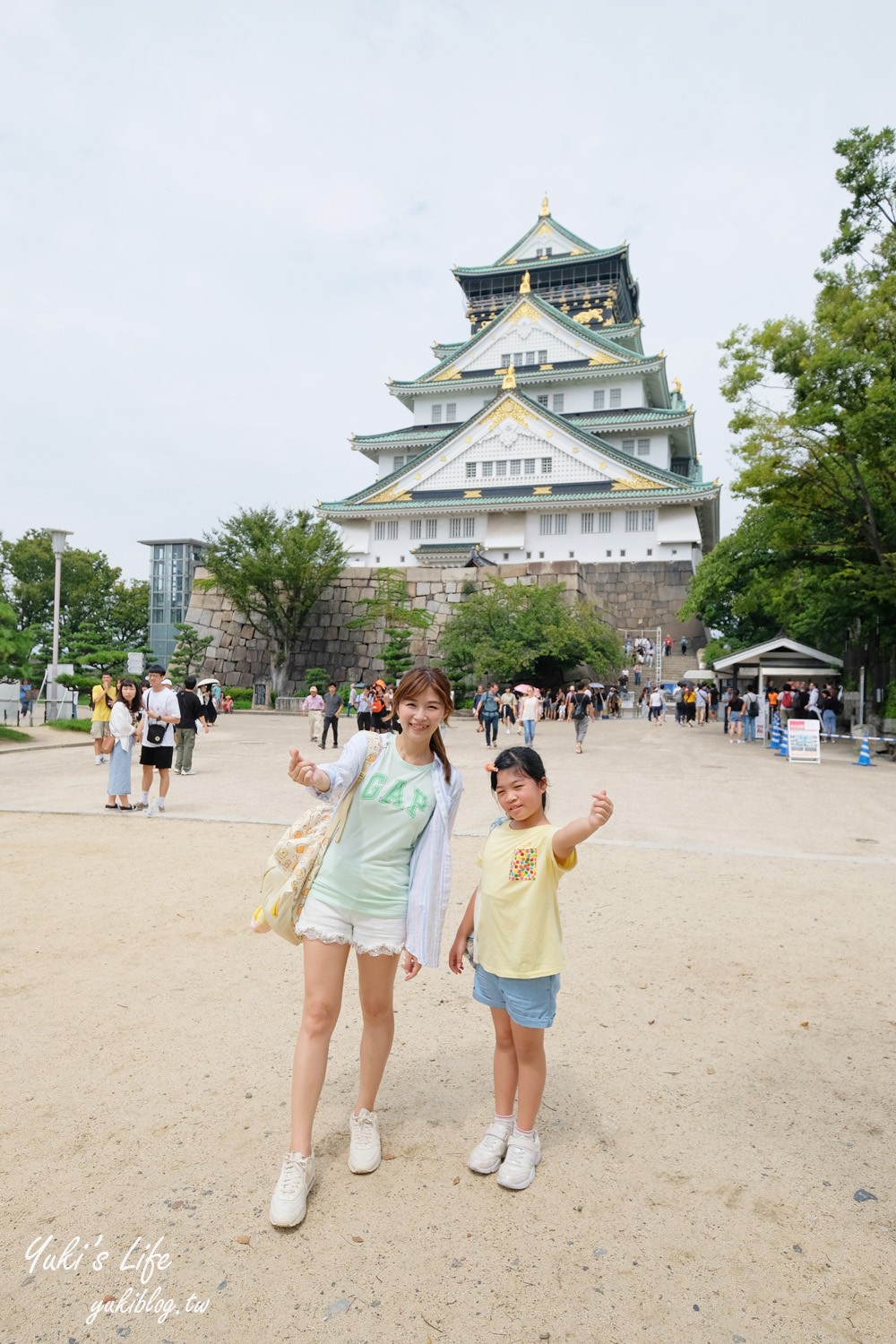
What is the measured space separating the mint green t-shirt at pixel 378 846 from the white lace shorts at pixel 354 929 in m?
0.02

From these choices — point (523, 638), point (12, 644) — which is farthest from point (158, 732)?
point (523, 638)

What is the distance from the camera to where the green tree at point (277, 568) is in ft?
98.1

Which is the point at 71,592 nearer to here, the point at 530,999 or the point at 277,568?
the point at 277,568

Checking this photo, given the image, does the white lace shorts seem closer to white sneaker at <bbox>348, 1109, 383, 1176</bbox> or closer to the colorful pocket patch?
the colorful pocket patch

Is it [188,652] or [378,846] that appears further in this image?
[188,652]

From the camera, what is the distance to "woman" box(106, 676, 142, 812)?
8617 millimetres

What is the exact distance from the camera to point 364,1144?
2613mm

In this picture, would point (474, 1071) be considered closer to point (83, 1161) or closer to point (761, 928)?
point (83, 1161)

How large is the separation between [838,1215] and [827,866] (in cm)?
465

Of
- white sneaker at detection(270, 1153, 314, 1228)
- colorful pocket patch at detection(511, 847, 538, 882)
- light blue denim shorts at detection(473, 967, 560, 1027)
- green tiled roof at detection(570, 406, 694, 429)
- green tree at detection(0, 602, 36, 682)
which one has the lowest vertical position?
white sneaker at detection(270, 1153, 314, 1228)

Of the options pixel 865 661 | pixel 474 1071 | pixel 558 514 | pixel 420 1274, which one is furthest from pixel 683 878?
pixel 558 514

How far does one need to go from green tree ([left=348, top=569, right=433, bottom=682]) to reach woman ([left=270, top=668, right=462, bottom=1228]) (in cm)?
2569

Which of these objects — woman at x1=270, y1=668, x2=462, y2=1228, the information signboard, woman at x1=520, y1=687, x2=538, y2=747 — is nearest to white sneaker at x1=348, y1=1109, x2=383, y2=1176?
woman at x1=270, y1=668, x2=462, y2=1228

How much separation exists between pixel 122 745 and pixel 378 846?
22.4 feet
